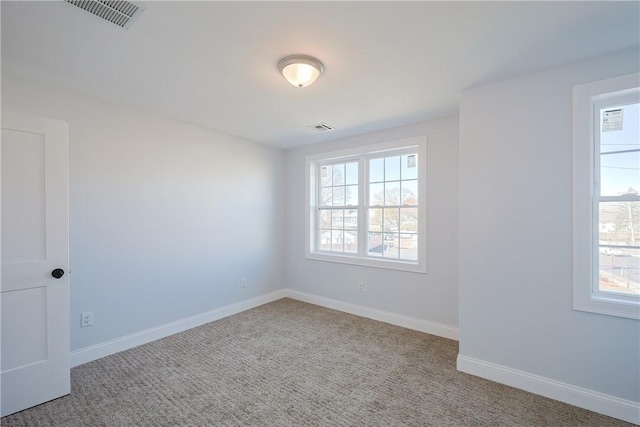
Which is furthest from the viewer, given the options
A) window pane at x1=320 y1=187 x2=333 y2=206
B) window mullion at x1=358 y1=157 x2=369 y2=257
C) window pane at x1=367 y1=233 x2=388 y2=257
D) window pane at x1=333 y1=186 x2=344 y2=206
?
window pane at x1=320 y1=187 x2=333 y2=206

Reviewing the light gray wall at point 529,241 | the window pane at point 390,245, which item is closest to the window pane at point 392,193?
the window pane at point 390,245

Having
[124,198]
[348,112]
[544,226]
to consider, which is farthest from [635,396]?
[124,198]

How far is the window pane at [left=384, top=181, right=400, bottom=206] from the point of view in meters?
3.74

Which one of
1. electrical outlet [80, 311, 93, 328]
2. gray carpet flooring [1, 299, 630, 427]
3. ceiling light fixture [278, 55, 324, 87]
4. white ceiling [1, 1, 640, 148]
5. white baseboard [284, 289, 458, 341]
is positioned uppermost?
white ceiling [1, 1, 640, 148]

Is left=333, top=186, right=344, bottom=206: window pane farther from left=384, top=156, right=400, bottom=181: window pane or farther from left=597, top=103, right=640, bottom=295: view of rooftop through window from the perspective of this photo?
left=597, top=103, right=640, bottom=295: view of rooftop through window

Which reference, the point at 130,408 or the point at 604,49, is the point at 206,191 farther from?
the point at 604,49

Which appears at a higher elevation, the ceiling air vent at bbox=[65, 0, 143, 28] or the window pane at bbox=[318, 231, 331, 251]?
the ceiling air vent at bbox=[65, 0, 143, 28]

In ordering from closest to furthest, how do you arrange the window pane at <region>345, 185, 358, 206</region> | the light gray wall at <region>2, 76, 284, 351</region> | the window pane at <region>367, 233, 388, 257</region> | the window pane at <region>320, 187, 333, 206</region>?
1. the light gray wall at <region>2, 76, 284, 351</region>
2. the window pane at <region>367, 233, 388, 257</region>
3. the window pane at <region>345, 185, 358, 206</region>
4. the window pane at <region>320, 187, 333, 206</region>

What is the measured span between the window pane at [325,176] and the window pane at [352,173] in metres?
0.34

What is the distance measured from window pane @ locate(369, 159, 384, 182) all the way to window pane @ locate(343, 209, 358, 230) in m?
0.54

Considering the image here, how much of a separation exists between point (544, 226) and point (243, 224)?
3.49 meters

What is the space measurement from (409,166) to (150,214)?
3154 millimetres

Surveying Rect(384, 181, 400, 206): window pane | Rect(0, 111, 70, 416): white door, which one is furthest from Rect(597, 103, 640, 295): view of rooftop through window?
Rect(0, 111, 70, 416): white door

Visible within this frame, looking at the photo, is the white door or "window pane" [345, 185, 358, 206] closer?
the white door
